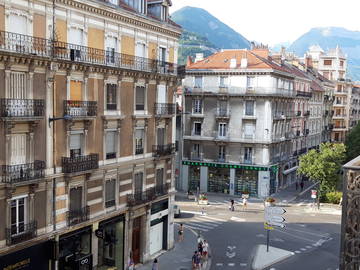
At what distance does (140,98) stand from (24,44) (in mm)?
11075

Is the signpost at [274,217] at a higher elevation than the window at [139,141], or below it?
below

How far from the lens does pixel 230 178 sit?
61000 millimetres

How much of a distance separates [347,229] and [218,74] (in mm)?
47881

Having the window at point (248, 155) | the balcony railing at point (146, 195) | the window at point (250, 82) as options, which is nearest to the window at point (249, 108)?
the window at point (250, 82)

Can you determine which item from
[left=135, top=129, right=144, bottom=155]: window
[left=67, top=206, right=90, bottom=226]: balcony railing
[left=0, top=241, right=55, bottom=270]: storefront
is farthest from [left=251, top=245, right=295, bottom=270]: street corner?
[left=0, top=241, right=55, bottom=270]: storefront

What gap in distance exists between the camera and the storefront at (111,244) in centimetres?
3033

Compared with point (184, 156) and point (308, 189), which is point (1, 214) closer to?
point (184, 156)

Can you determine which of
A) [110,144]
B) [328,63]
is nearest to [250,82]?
[110,144]

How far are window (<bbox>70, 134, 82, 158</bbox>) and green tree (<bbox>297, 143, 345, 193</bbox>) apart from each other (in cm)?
3545

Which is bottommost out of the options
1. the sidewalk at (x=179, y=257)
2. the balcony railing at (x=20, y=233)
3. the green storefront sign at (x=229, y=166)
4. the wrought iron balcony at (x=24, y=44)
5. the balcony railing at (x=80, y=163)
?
the sidewalk at (x=179, y=257)

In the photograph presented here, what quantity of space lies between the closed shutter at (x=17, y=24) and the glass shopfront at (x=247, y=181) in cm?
4204

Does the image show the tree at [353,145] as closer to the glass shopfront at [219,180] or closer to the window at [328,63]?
the glass shopfront at [219,180]

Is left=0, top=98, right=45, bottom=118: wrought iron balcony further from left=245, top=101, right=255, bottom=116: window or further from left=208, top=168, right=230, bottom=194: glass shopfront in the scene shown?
left=208, top=168, right=230, bottom=194: glass shopfront

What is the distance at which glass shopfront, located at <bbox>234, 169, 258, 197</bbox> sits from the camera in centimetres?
6025
